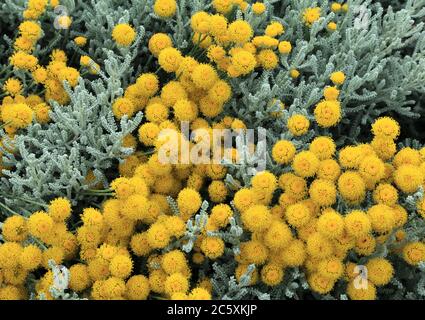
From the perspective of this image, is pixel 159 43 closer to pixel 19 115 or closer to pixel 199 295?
pixel 19 115

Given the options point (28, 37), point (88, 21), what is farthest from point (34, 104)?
point (88, 21)

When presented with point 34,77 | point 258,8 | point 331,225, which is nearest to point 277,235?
point 331,225

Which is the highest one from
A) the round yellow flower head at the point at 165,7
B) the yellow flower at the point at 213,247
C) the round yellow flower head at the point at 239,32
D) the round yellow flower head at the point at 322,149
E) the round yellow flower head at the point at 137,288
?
the round yellow flower head at the point at 165,7

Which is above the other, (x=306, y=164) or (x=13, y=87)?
(x=13, y=87)

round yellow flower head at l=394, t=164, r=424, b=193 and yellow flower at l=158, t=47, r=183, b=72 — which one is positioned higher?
yellow flower at l=158, t=47, r=183, b=72

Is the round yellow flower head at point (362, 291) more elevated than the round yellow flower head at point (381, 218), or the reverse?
the round yellow flower head at point (381, 218)

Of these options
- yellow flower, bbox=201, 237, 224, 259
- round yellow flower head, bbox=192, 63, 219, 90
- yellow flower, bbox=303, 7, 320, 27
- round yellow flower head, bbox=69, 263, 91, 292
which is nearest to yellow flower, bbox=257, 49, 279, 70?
round yellow flower head, bbox=192, 63, 219, 90

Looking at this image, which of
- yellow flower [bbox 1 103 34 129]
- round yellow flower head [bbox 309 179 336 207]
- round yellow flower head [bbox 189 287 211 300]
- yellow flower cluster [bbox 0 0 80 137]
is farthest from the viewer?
yellow flower cluster [bbox 0 0 80 137]

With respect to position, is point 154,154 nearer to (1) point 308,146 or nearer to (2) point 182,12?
(1) point 308,146

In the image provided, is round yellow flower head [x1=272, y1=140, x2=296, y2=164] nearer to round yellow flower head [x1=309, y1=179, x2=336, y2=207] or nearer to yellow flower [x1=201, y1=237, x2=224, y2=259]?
round yellow flower head [x1=309, y1=179, x2=336, y2=207]

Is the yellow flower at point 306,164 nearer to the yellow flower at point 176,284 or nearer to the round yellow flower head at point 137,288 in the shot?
the yellow flower at point 176,284

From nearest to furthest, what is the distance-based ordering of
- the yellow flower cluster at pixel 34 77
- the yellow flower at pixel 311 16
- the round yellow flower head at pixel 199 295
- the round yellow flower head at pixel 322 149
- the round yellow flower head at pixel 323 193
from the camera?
the round yellow flower head at pixel 199 295 → the round yellow flower head at pixel 323 193 → the round yellow flower head at pixel 322 149 → the yellow flower cluster at pixel 34 77 → the yellow flower at pixel 311 16

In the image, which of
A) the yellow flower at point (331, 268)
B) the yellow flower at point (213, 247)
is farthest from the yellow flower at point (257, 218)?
the yellow flower at point (331, 268)
